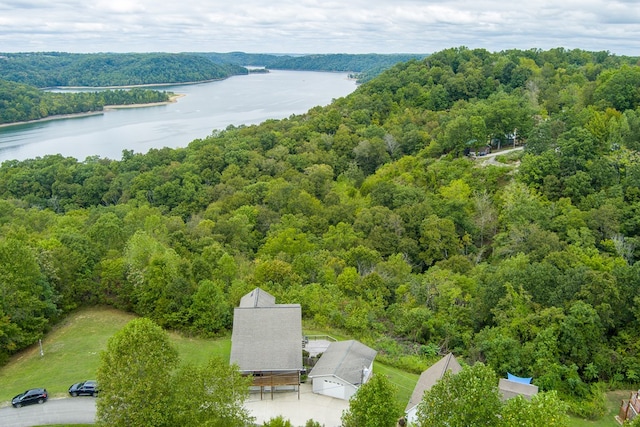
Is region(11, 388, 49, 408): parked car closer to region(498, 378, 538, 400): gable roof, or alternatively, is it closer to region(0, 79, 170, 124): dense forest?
region(498, 378, 538, 400): gable roof

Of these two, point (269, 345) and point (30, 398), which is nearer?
point (30, 398)

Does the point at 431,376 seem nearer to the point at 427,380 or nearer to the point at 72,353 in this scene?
the point at 427,380

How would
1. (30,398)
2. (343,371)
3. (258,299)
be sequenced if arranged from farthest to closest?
(258,299) < (343,371) < (30,398)

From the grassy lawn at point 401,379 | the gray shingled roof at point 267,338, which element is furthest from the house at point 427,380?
the gray shingled roof at point 267,338

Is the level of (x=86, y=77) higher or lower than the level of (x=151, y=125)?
higher

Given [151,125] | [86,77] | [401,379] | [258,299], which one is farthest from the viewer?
[86,77]

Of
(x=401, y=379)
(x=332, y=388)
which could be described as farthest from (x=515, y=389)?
(x=332, y=388)
